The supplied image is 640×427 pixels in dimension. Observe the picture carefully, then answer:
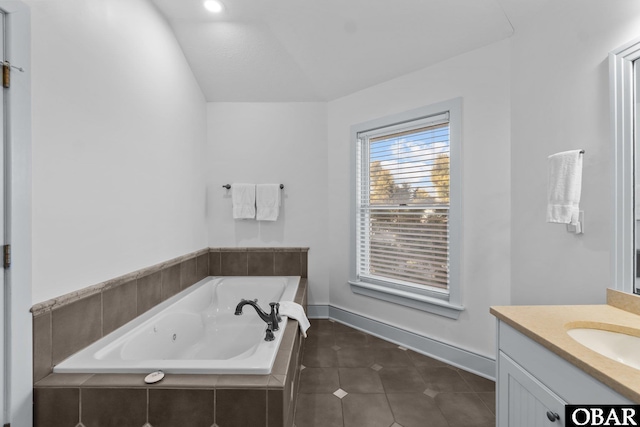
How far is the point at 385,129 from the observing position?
8.86ft

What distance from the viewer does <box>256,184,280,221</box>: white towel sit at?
304 centimetres

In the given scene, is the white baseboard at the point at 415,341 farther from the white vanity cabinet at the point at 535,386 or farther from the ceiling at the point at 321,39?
the ceiling at the point at 321,39

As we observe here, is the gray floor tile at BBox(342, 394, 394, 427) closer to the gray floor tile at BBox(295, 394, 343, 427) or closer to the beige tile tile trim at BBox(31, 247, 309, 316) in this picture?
the gray floor tile at BBox(295, 394, 343, 427)

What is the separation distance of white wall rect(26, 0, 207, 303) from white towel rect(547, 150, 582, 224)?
236 cm

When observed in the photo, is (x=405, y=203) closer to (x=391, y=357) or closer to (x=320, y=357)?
(x=391, y=357)

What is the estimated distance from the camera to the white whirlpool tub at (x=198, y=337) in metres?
1.24

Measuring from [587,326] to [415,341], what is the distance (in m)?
1.53

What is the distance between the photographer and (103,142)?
1.59 metres

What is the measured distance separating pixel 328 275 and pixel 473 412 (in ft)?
5.64

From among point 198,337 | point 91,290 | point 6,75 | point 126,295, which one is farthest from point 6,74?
point 198,337

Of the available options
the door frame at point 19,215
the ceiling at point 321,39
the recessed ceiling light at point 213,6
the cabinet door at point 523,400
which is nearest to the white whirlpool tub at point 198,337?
the door frame at point 19,215

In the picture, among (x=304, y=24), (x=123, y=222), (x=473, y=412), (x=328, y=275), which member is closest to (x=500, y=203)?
(x=473, y=412)

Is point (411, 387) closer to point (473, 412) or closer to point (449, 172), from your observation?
point (473, 412)

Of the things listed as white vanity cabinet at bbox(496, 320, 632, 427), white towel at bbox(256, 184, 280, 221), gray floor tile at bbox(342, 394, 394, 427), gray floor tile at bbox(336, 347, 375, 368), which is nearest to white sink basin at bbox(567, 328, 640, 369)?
white vanity cabinet at bbox(496, 320, 632, 427)
